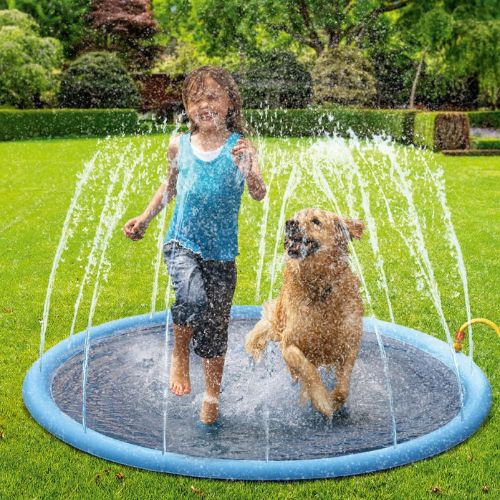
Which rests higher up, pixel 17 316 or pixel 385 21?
pixel 385 21

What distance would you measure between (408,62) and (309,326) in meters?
29.3

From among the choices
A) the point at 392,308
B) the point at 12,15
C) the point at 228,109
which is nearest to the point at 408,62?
the point at 12,15

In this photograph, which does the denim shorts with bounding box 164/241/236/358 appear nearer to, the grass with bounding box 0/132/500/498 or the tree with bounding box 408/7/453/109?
the grass with bounding box 0/132/500/498

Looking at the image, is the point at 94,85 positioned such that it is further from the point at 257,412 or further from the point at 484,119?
the point at 257,412

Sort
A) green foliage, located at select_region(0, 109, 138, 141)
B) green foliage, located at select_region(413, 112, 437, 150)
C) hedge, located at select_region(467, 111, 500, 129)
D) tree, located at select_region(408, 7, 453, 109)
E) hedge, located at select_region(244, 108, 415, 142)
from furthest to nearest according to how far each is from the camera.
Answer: hedge, located at select_region(467, 111, 500, 129) → tree, located at select_region(408, 7, 453, 109) → green foliage, located at select_region(0, 109, 138, 141) → hedge, located at select_region(244, 108, 415, 142) → green foliage, located at select_region(413, 112, 437, 150)

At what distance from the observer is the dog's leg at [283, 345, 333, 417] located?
3.95m

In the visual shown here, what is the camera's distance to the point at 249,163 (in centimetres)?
367

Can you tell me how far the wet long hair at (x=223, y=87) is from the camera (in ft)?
12.4

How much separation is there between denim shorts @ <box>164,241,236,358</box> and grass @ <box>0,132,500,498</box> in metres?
0.71

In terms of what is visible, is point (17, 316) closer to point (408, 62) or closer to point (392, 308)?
point (392, 308)

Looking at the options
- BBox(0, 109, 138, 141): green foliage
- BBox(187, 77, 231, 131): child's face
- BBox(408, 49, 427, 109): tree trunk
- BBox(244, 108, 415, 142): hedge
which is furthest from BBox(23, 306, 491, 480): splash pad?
BBox(408, 49, 427, 109): tree trunk

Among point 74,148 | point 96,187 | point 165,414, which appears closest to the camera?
point 165,414

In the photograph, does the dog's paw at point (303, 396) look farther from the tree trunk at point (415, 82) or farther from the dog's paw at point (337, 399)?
the tree trunk at point (415, 82)

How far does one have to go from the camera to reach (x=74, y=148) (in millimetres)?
20500
